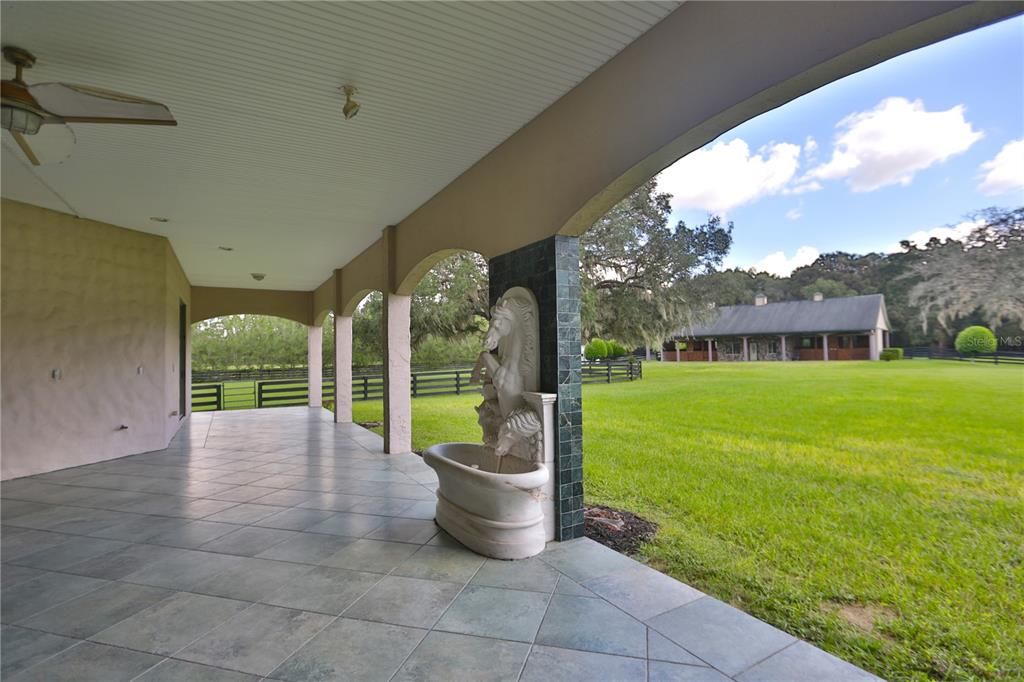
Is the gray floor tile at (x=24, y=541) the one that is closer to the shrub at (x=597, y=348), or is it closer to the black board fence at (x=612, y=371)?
the shrub at (x=597, y=348)

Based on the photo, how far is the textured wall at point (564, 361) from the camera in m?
3.01

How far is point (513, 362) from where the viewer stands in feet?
10.6

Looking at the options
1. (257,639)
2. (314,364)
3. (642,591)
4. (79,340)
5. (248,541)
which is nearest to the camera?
(257,639)

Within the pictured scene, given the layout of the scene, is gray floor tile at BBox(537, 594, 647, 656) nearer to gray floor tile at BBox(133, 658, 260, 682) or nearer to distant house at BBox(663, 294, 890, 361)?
gray floor tile at BBox(133, 658, 260, 682)

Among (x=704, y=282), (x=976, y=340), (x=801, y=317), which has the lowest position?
(x=976, y=340)

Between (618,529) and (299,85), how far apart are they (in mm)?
3761

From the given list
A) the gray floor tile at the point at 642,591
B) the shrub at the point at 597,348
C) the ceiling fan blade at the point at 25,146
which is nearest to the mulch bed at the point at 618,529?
the gray floor tile at the point at 642,591

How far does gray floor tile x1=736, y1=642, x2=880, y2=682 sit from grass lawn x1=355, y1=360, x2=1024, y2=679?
9.3 inches

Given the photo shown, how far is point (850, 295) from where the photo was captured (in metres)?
8.69

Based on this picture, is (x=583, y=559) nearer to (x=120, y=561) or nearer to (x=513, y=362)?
(x=513, y=362)

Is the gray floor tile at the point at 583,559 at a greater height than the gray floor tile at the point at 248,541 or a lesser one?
lesser

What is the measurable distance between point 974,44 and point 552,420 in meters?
3.93

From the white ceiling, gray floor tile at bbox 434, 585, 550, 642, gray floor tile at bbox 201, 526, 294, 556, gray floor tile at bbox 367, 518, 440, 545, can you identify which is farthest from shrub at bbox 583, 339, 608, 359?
gray floor tile at bbox 434, 585, 550, 642

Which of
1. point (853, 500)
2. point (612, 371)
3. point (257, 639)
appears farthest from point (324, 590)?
point (612, 371)
